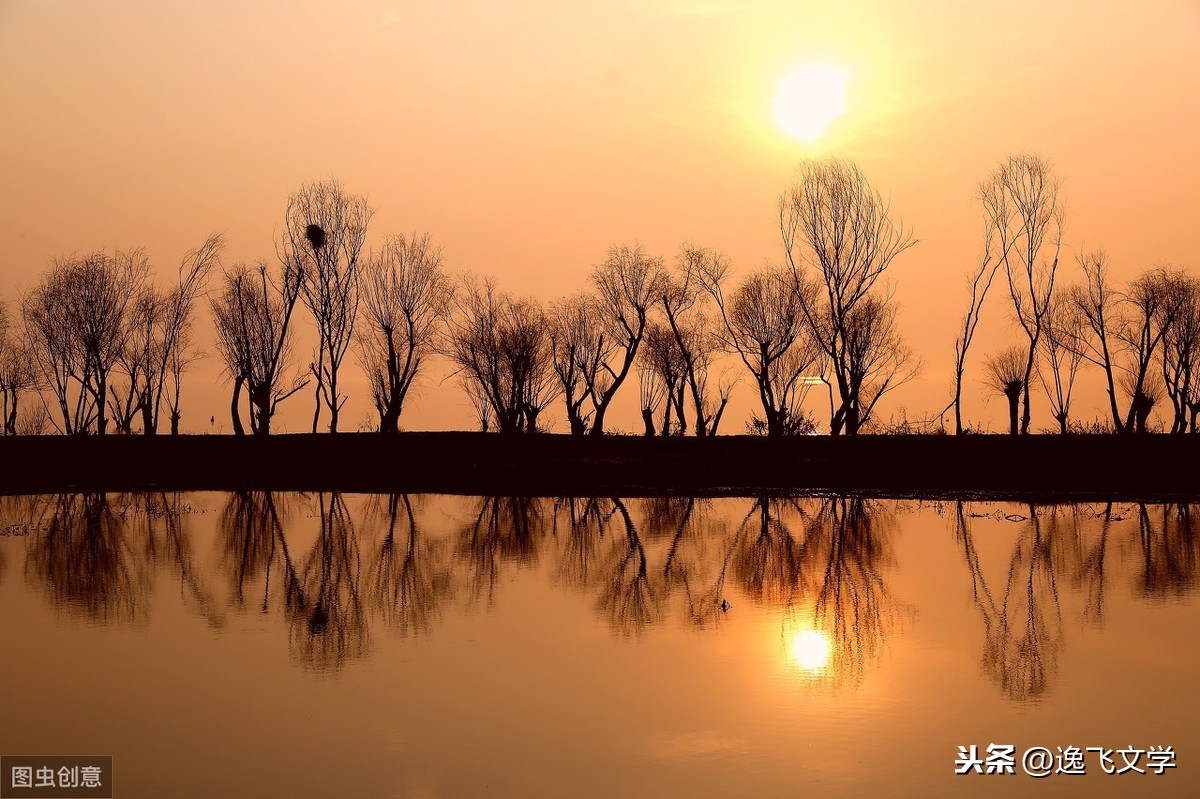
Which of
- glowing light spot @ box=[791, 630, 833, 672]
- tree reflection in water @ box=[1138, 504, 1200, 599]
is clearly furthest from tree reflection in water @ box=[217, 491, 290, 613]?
tree reflection in water @ box=[1138, 504, 1200, 599]

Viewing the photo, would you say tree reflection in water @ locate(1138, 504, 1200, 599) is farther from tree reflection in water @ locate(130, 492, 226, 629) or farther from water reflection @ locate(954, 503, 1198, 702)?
tree reflection in water @ locate(130, 492, 226, 629)

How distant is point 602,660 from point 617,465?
1277 inches

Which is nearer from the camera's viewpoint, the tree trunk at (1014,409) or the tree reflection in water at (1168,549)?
the tree reflection in water at (1168,549)

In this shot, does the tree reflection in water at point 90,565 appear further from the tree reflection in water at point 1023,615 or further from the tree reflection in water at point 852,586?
the tree reflection in water at point 1023,615

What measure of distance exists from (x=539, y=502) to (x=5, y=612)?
19.8 m

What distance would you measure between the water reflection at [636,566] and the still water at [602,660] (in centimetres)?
10

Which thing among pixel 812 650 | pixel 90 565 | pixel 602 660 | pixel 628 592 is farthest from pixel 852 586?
pixel 90 565

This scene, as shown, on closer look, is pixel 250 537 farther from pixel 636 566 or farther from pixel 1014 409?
pixel 1014 409

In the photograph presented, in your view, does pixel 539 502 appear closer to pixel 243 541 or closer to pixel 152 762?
pixel 243 541

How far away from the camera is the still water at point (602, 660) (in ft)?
31.5

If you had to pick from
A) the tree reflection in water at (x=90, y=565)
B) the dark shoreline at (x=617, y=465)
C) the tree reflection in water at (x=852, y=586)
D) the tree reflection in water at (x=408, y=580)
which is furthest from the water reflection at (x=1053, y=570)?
the tree reflection in water at (x=90, y=565)

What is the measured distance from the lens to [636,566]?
832 inches

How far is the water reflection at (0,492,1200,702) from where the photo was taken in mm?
15164

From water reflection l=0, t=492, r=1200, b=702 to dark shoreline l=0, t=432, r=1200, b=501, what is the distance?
6.68m
